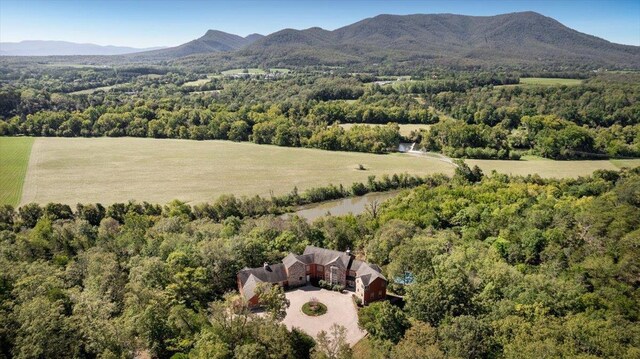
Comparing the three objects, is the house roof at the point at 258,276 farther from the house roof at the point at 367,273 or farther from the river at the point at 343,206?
the river at the point at 343,206

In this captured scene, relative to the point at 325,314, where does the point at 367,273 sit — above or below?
above

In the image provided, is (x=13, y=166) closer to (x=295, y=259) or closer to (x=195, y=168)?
(x=195, y=168)

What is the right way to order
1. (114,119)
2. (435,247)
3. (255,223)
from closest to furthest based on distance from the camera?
1. (435,247)
2. (255,223)
3. (114,119)

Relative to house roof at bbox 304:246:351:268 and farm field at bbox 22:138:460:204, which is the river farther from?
house roof at bbox 304:246:351:268

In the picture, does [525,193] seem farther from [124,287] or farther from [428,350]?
[124,287]

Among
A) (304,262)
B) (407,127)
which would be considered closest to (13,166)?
(304,262)

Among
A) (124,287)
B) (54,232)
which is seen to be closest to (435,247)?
(124,287)
